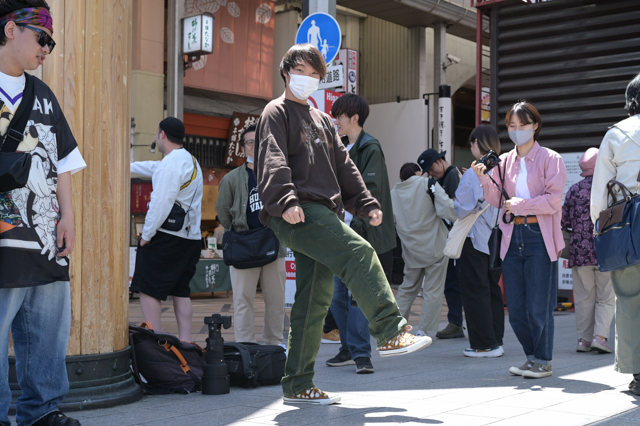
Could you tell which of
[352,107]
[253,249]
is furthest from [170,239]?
[352,107]

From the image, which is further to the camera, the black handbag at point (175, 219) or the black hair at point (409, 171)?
the black hair at point (409, 171)

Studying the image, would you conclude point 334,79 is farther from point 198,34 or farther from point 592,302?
point 198,34

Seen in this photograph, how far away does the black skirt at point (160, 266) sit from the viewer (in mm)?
5285

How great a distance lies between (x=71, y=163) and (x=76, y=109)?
2.09 ft

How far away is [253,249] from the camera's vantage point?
5.33 meters

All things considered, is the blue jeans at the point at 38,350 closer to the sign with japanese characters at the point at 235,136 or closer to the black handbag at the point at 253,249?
the black handbag at the point at 253,249

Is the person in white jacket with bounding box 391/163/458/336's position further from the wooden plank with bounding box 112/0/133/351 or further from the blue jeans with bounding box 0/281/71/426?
the blue jeans with bounding box 0/281/71/426

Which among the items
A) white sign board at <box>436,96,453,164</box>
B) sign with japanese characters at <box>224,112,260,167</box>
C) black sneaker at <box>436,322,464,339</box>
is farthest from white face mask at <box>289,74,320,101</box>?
white sign board at <box>436,96,453,164</box>

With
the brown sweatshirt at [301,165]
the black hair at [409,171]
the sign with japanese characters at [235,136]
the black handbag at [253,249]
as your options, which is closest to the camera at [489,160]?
the brown sweatshirt at [301,165]

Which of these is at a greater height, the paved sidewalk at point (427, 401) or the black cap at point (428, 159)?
the black cap at point (428, 159)

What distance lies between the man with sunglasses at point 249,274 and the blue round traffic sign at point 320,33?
190cm

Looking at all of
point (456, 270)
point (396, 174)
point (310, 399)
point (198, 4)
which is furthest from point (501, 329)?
point (396, 174)

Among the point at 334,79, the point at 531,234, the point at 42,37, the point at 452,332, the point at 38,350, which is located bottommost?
the point at 452,332

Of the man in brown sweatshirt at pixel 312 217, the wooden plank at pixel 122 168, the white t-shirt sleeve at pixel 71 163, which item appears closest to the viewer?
the white t-shirt sleeve at pixel 71 163
